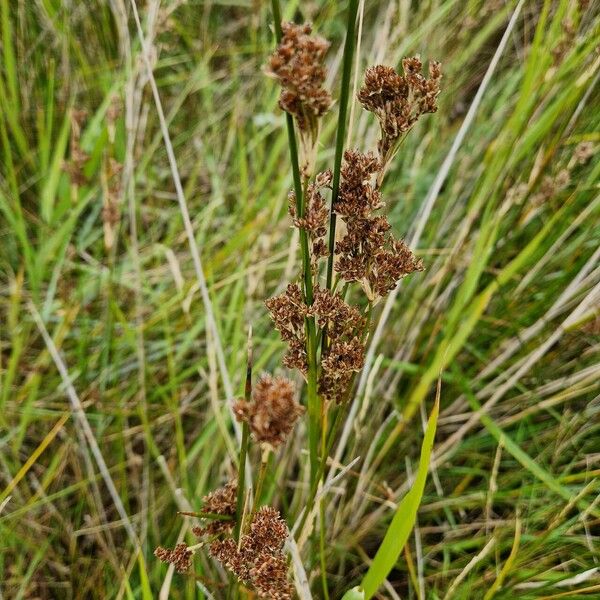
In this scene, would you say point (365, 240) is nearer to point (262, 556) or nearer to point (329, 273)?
point (329, 273)

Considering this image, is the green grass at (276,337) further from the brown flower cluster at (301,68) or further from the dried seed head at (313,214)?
the brown flower cluster at (301,68)

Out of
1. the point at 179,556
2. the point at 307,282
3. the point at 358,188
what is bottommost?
the point at 179,556

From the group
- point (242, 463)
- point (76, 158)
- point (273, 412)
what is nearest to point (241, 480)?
point (242, 463)

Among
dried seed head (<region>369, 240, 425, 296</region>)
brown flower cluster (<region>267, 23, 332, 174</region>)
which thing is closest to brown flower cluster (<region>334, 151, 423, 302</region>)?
dried seed head (<region>369, 240, 425, 296</region>)

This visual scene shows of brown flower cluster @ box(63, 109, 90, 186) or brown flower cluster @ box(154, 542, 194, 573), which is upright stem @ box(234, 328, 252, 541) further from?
brown flower cluster @ box(63, 109, 90, 186)

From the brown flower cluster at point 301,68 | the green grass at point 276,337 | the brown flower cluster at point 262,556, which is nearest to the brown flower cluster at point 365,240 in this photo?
the brown flower cluster at point 301,68

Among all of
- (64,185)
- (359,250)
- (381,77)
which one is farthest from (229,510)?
(64,185)

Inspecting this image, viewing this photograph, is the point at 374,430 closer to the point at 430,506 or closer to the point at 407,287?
the point at 430,506
